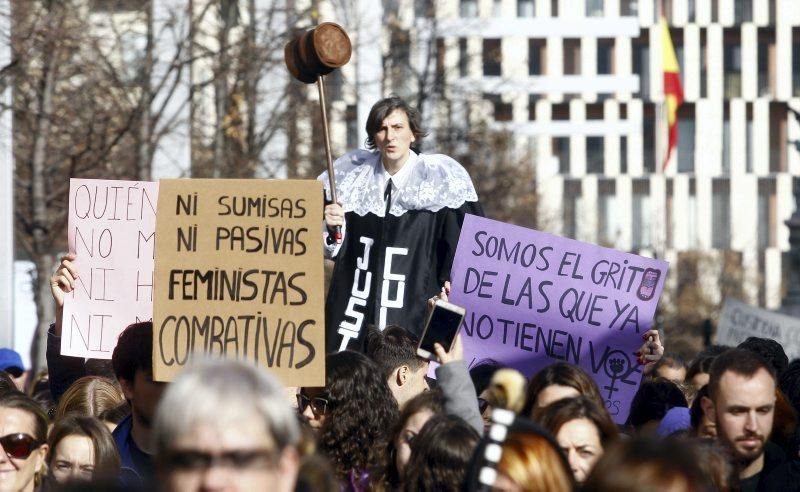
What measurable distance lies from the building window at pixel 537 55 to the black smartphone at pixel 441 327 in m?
74.5

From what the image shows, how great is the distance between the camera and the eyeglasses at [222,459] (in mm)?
3164

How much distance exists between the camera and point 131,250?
7738mm

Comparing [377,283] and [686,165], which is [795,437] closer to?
[377,283]

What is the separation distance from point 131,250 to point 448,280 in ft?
5.77

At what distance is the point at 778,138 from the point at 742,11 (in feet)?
19.0

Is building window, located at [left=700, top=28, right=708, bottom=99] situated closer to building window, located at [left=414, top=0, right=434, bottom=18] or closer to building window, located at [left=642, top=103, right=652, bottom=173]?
building window, located at [left=642, top=103, right=652, bottom=173]

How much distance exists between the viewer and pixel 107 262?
25.1 ft

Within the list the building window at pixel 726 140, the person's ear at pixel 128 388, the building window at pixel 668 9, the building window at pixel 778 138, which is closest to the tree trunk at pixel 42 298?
the person's ear at pixel 128 388

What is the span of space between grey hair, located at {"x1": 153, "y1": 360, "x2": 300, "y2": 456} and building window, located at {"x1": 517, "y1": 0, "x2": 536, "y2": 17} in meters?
76.7

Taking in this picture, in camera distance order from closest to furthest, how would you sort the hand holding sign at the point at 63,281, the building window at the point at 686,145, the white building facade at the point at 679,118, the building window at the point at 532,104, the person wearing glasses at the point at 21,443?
the person wearing glasses at the point at 21,443
the hand holding sign at the point at 63,281
the building window at the point at 532,104
the white building facade at the point at 679,118
the building window at the point at 686,145

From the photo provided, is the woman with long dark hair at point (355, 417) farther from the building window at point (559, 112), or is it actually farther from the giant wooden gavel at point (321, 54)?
the building window at point (559, 112)

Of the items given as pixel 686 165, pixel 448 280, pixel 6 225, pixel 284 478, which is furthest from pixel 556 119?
pixel 284 478

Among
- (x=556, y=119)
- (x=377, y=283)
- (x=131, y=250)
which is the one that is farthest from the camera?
(x=556, y=119)

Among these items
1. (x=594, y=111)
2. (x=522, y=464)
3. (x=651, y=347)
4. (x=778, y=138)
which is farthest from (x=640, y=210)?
(x=522, y=464)
